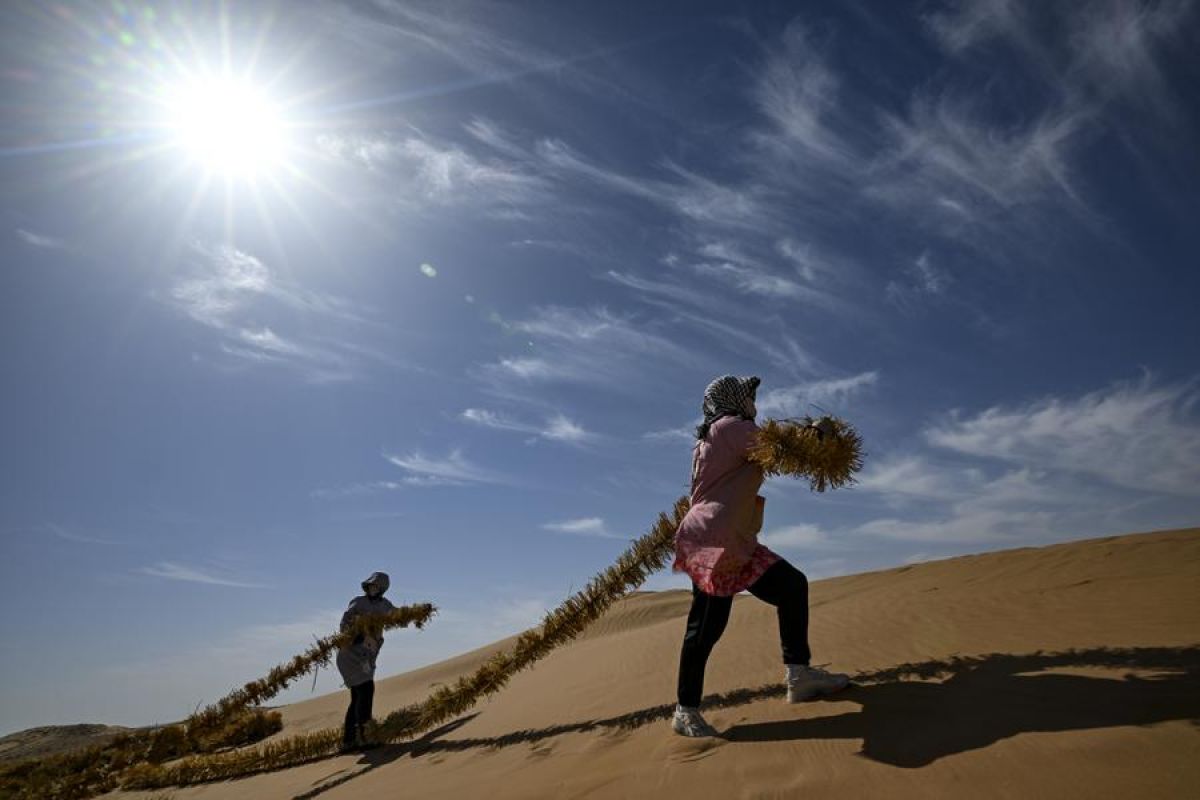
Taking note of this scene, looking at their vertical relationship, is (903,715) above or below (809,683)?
below

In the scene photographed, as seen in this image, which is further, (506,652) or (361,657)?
(361,657)

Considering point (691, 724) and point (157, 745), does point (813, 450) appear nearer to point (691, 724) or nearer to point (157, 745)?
point (691, 724)

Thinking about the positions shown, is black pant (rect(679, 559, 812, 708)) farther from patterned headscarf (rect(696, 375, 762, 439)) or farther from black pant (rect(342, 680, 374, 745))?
black pant (rect(342, 680, 374, 745))

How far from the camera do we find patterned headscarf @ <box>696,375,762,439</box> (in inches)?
154

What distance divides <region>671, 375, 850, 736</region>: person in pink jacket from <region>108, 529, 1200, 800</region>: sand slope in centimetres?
23

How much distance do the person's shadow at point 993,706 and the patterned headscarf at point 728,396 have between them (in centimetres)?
170

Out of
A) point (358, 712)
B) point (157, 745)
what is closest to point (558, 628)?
point (358, 712)

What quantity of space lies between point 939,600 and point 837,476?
3.95 meters

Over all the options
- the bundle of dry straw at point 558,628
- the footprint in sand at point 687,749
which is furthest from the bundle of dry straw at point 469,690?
the footprint in sand at point 687,749

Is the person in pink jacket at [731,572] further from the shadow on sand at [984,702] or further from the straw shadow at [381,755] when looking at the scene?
the straw shadow at [381,755]

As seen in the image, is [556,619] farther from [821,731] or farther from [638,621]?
[638,621]

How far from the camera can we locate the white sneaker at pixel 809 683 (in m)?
3.66

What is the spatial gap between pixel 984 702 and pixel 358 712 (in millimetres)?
6456

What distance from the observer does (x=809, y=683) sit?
3662mm
